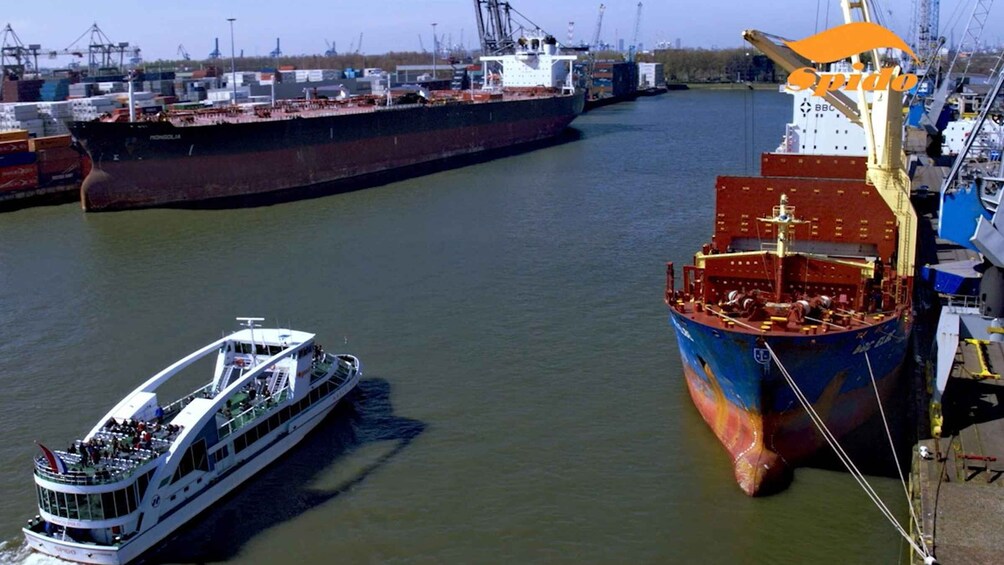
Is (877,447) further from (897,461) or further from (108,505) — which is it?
(108,505)

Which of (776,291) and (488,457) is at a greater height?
(776,291)

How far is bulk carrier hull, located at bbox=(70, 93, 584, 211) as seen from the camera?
3756cm

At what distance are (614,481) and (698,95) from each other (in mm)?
106624

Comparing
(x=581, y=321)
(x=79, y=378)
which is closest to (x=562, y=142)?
(x=581, y=321)

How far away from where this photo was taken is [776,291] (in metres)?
15.9

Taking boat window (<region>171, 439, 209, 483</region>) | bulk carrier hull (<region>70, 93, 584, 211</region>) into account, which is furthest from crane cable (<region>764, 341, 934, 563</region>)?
bulk carrier hull (<region>70, 93, 584, 211</region>)

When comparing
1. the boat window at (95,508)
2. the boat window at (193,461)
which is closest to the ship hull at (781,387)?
the boat window at (193,461)

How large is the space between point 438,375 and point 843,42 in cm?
1114

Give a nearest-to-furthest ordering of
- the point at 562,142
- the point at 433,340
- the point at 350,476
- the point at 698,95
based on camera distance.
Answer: the point at 350,476
the point at 433,340
the point at 562,142
the point at 698,95

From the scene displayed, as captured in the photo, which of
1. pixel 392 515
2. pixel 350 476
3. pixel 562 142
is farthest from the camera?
pixel 562 142

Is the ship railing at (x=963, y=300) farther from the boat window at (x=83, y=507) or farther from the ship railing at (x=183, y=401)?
the boat window at (x=83, y=507)

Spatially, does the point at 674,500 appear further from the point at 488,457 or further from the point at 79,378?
the point at 79,378

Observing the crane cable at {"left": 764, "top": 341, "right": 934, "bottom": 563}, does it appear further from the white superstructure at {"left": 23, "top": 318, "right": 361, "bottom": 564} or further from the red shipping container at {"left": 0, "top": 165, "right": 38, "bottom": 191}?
the red shipping container at {"left": 0, "top": 165, "right": 38, "bottom": 191}

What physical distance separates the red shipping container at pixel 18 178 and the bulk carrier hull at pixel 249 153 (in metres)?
3.90
